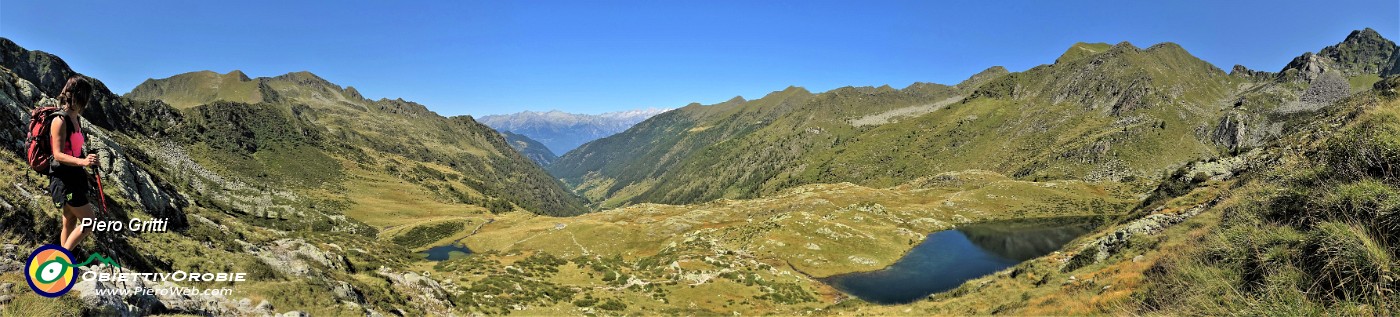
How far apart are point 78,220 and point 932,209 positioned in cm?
16856

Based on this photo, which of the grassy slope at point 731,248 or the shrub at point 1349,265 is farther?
the grassy slope at point 731,248

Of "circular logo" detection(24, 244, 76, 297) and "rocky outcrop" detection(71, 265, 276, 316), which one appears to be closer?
"circular logo" detection(24, 244, 76, 297)

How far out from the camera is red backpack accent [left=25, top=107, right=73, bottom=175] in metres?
8.91

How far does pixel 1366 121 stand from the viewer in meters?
14.2

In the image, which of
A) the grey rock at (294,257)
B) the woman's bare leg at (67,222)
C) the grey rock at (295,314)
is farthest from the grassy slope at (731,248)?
the woman's bare leg at (67,222)

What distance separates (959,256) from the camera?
104250 millimetres

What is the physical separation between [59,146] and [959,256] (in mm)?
116156

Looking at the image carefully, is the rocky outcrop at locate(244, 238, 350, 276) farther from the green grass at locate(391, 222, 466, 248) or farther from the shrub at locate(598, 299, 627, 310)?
the green grass at locate(391, 222, 466, 248)

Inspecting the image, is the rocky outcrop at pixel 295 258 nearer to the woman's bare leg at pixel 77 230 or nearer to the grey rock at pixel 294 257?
the grey rock at pixel 294 257

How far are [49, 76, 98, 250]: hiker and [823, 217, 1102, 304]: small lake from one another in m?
71.2

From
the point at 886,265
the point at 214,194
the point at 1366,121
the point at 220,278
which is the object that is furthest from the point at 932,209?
the point at 214,194

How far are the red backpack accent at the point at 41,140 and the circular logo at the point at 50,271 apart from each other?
1708 millimetres

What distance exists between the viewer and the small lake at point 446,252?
118419 millimetres

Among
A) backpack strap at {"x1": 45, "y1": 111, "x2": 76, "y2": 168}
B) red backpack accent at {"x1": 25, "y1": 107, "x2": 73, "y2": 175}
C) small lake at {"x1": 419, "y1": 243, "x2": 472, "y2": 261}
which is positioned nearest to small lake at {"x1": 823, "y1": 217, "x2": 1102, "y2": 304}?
Result: backpack strap at {"x1": 45, "y1": 111, "x2": 76, "y2": 168}
